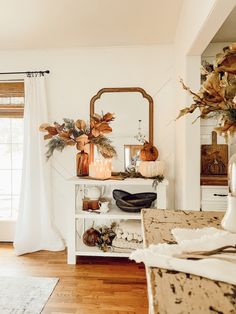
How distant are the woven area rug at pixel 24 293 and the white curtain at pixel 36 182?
2.42ft

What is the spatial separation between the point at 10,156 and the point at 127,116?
1542 mm

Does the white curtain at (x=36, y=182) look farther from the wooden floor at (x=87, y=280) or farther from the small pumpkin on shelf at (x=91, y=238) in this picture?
the small pumpkin on shelf at (x=91, y=238)

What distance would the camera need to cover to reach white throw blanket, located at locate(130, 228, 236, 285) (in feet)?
2.18

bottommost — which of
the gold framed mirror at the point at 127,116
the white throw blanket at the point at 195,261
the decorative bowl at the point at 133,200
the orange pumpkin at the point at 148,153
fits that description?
the decorative bowl at the point at 133,200

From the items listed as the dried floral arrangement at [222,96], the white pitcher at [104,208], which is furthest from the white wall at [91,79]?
the dried floral arrangement at [222,96]

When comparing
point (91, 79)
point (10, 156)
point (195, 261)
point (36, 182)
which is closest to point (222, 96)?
point (195, 261)

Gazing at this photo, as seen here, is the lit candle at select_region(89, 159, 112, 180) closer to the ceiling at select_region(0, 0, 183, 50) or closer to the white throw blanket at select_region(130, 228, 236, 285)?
the ceiling at select_region(0, 0, 183, 50)

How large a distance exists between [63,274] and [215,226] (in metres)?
1.97

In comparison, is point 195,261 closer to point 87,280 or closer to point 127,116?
point 87,280

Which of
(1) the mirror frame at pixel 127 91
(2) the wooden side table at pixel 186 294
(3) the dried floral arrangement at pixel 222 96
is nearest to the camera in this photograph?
(2) the wooden side table at pixel 186 294

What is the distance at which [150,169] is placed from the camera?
9.37 ft

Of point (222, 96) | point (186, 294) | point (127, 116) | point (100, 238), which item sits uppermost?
point (127, 116)

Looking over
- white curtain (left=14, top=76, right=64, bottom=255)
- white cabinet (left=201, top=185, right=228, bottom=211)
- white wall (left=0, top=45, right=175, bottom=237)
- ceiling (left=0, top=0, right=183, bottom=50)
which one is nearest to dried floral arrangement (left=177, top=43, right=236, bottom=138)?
white cabinet (left=201, top=185, right=228, bottom=211)

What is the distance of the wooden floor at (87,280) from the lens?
213 centimetres
